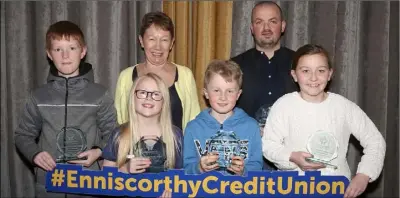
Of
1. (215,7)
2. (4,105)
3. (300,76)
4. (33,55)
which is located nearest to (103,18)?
(33,55)

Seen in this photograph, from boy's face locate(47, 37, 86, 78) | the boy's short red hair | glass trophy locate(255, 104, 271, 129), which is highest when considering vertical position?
the boy's short red hair

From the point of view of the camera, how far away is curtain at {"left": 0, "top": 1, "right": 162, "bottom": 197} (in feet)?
10.6

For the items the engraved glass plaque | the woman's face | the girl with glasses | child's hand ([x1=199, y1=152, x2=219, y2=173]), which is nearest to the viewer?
child's hand ([x1=199, y1=152, x2=219, y2=173])

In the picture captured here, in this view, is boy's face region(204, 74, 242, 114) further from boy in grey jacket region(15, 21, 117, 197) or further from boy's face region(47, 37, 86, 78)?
boy's face region(47, 37, 86, 78)

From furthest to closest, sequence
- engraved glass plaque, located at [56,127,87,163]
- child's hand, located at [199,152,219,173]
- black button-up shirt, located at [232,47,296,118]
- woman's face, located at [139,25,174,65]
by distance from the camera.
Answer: black button-up shirt, located at [232,47,296,118], woman's face, located at [139,25,174,65], engraved glass plaque, located at [56,127,87,163], child's hand, located at [199,152,219,173]

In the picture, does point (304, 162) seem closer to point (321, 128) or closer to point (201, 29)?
point (321, 128)

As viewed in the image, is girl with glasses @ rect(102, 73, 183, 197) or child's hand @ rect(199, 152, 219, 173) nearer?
child's hand @ rect(199, 152, 219, 173)

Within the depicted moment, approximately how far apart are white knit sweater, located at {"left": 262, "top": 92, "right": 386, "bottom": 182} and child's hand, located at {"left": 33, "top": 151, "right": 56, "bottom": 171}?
114 centimetres

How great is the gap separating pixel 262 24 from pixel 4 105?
2134 millimetres

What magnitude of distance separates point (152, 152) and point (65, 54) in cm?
74

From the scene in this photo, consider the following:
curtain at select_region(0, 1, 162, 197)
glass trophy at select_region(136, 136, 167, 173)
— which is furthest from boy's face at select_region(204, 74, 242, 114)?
curtain at select_region(0, 1, 162, 197)

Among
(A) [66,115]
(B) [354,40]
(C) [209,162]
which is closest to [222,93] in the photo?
(C) [209,162]

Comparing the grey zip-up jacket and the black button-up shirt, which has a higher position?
the black button-up shirt

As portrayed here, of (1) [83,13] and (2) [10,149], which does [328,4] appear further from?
(2) [10,149]
